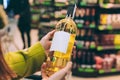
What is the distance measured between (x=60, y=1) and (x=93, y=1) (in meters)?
0.61

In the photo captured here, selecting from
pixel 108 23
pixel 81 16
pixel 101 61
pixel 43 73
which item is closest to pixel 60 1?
pixel 81 16

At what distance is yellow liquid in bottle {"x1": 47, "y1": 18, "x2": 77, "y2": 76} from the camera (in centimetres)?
113

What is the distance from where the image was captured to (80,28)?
509 centimetres

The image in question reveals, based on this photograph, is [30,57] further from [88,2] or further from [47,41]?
[88,2]

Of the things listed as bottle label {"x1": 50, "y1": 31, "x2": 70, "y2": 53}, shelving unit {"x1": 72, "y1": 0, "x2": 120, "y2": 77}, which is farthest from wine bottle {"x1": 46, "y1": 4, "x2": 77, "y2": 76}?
shelving unit {"x1": 72, "y1": 0, "x2": 120, "y2": 77}

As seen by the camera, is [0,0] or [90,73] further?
[0,0]

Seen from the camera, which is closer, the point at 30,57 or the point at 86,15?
the point at 30,57

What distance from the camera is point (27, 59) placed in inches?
56.1

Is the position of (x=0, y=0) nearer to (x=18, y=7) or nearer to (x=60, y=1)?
(x=18, y=7)

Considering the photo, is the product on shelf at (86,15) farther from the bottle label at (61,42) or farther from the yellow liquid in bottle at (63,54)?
the bottle label at (61,42)

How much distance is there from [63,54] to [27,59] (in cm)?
34

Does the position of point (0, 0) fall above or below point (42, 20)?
above

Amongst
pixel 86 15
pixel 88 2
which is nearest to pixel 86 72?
pixel 86 15

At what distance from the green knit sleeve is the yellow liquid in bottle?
211mm
